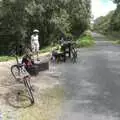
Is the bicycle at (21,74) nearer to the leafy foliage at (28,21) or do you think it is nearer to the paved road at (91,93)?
the paved road at (91,93)

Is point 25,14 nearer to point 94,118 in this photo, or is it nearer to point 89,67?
point 89,67

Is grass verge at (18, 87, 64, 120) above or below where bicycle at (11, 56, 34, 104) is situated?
below

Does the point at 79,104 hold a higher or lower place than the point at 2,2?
lower

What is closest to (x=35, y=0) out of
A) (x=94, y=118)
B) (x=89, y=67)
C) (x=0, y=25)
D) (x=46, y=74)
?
(x=0, y=25)

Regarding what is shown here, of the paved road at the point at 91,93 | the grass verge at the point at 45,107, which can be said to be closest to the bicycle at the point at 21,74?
the grass verge at the point at 45,107

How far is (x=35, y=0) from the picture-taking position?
119 ft

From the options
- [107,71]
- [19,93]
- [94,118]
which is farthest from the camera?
[107,71]

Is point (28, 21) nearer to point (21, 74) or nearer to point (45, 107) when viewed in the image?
point (21, 74)

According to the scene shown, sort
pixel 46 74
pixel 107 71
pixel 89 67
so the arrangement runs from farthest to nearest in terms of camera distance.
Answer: pixel 89 67 → pixel 107 71 → pixel 46 74

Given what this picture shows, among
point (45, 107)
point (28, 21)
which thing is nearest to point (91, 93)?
point (45, 107)

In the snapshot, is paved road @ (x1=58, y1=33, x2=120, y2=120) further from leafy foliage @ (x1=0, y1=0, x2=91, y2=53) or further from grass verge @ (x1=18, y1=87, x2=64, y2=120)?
leafy foliage @ (x1=0, y1=0, x2=91, y2=53)

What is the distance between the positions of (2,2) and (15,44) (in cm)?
431

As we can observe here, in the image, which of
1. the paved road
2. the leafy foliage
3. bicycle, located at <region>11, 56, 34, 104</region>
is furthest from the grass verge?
the leafy foliage

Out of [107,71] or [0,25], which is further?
[0,25]
